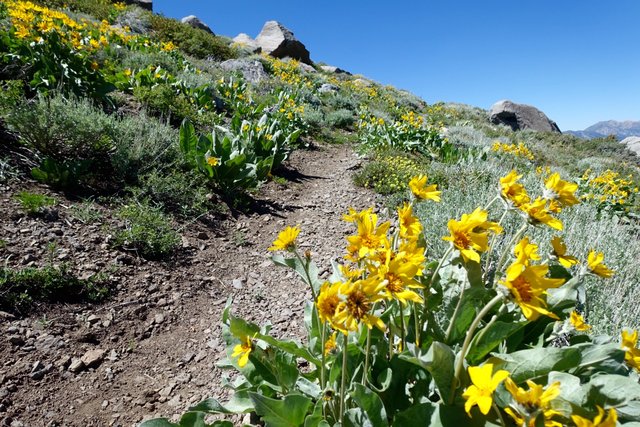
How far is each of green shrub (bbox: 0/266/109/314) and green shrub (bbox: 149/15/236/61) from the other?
1339cm

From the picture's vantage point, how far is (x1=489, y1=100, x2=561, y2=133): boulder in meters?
25.6

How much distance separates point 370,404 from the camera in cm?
122

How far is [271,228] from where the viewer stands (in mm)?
4441

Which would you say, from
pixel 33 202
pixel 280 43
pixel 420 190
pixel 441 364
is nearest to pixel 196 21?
pixel 280 43

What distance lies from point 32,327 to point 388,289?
2356mm

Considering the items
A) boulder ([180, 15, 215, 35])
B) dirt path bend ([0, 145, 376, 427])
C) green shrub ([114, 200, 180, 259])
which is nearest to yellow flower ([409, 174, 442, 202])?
dirt path bend ([0, 145, 376, 427])

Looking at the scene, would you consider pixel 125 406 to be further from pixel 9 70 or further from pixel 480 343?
pixel 9 70

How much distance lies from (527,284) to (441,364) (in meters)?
0.32

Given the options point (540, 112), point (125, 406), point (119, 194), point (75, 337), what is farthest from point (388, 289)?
point (540, 112)

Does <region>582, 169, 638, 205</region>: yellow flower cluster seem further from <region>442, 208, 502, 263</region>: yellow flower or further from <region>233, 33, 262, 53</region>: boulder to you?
<region>233, 33, 262, 53</region>: boulder

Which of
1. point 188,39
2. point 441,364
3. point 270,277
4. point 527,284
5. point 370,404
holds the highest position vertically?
point 188,39

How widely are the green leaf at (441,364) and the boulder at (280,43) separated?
26216mm

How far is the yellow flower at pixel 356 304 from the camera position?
103cm

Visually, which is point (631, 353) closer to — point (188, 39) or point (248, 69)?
point (248, 69)
